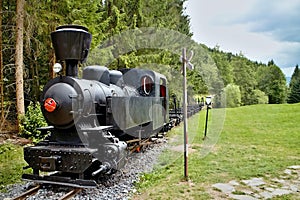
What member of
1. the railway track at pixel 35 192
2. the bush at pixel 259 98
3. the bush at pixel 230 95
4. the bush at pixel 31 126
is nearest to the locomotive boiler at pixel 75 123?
the railway track at pixel 35 192

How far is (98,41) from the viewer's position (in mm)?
11648

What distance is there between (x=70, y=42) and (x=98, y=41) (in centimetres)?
741

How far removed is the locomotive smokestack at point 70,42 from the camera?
4.41 meters

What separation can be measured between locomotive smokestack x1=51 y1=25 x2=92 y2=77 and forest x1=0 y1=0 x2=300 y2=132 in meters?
5.24

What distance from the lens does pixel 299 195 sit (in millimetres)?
3906

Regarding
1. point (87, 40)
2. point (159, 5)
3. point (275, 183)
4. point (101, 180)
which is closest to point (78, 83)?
point (87, 40)

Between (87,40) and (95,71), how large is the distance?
96cm

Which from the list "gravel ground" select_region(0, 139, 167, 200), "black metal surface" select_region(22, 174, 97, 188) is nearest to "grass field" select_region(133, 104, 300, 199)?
"gravel ground" select_region(0, 139, 167, 200)

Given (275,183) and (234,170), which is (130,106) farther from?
(275,183)

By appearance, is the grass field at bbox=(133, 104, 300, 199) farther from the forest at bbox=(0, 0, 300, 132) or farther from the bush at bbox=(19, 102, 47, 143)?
Result: the forest at bbox=(0, 0, 300, 132)

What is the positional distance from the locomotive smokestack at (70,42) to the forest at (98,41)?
524 centimetres

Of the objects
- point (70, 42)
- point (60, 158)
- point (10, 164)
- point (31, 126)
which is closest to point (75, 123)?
point (60, 158)

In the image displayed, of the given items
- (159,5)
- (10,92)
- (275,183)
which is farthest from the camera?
(159,5)

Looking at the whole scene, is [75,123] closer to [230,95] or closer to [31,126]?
[31,126]
